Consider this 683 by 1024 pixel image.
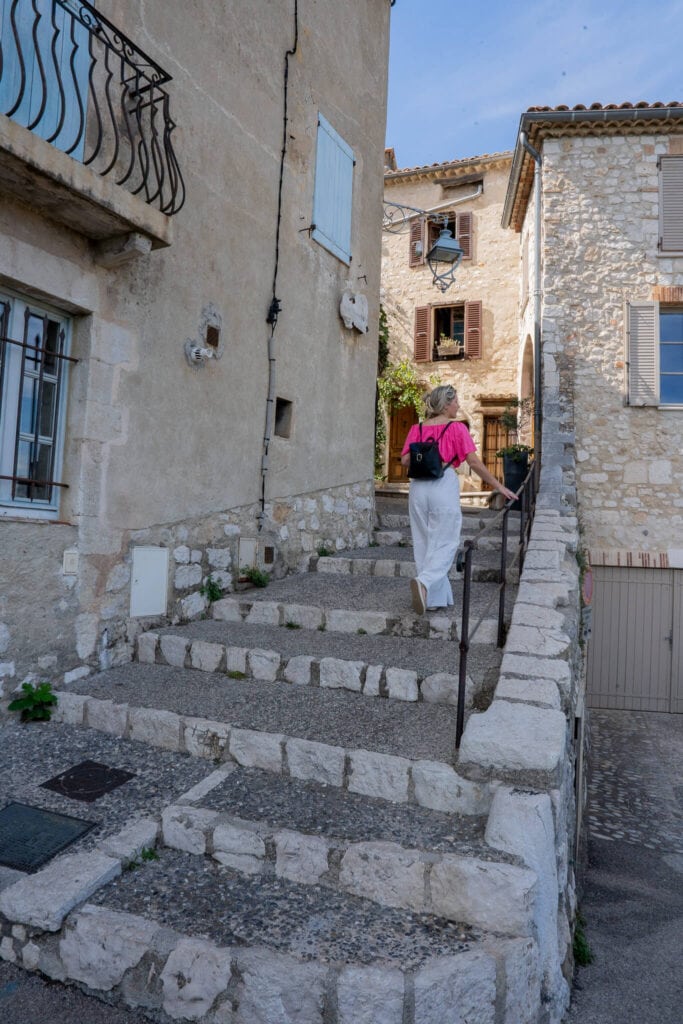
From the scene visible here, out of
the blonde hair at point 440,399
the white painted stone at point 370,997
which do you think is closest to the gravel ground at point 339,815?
the white painted stone at point 370,997

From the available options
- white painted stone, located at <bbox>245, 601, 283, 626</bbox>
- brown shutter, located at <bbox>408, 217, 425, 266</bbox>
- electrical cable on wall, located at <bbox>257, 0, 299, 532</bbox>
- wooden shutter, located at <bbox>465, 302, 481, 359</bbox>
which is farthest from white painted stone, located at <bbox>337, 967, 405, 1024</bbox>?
brown shutter, located at <bbox>408, 217, 425, 266</bbox>

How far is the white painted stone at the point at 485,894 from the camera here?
236cm

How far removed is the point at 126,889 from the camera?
2.64 metres

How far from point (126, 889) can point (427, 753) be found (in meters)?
1.37

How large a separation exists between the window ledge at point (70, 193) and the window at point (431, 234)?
1313cm

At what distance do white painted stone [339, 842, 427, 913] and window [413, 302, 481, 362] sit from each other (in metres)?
14.6

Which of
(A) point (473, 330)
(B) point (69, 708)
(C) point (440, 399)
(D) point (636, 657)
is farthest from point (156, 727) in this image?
(A) point (473, 330)

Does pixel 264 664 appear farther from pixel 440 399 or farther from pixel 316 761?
pixel 440 399

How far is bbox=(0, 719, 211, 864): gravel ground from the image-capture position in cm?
316

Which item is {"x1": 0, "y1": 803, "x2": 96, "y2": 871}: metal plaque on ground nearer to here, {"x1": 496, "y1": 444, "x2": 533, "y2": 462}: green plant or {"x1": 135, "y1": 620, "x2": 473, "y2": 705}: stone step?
{"x1": 135, "y1": 620, "x2": 473, "y2": 705}: stone step

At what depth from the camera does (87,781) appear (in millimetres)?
3426

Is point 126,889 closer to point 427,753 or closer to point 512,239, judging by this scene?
point 427,753

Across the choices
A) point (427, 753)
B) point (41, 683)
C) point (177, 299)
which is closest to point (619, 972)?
point (427, 753)

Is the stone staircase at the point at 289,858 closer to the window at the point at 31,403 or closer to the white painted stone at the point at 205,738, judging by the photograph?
the white painted stone at the point at 205,738
